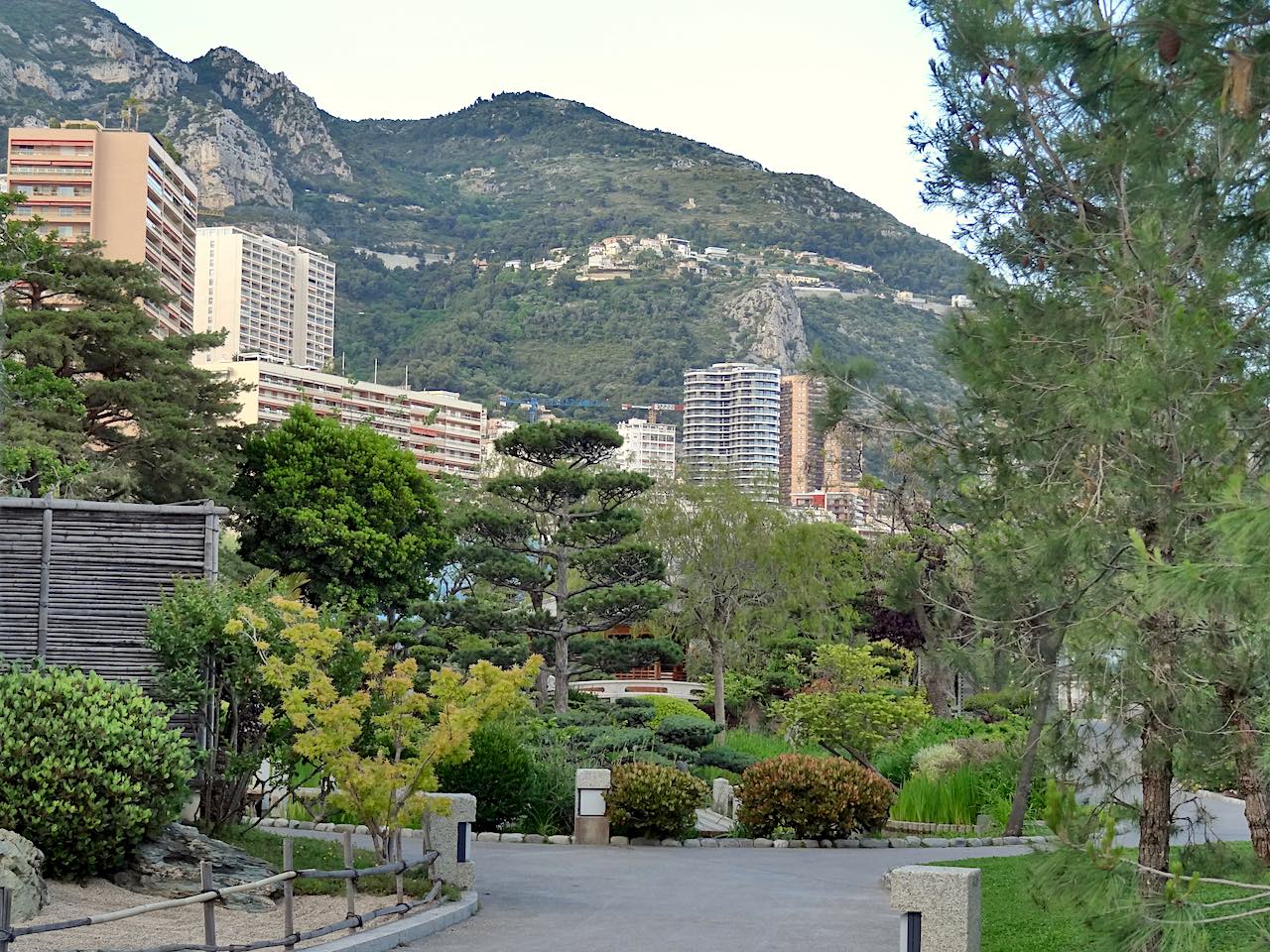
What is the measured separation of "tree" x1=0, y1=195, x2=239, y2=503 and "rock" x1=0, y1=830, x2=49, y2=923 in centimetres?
1702

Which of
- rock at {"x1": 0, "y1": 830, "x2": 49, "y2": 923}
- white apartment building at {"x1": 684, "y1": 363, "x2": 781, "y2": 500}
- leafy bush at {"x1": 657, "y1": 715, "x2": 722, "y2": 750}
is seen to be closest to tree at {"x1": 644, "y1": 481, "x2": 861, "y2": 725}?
leafy bush at {"x1": 657, "y1": 715, "x2": 722, "y2": 750}

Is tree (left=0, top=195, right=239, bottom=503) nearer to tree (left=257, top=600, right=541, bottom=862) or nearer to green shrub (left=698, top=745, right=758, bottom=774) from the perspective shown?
green shrub (left=698, top=745, right=758, bottom=774)

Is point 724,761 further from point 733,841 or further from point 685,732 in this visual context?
point 733,841

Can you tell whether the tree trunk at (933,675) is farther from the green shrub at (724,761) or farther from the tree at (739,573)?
the green shrub at (724,761)

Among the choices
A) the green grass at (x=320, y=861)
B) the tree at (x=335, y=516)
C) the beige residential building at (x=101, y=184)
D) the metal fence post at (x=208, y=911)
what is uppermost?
the beige residential building at (x=101, y=184)

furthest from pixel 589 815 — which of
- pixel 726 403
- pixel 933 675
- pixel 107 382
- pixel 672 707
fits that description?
pixel 726 403

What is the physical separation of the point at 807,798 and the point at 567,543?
35.8ft

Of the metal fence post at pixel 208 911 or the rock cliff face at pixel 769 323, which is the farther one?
the rock cliff face at pixel 769 323

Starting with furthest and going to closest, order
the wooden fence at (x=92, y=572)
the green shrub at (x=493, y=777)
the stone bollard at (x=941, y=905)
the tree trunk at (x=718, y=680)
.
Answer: the tree trunk at (x=718, y=680)
the green shrub at (x=493, y=777)
the wooden fence at (x=92, y=572)
the stone bollard at (x=941, y=905)

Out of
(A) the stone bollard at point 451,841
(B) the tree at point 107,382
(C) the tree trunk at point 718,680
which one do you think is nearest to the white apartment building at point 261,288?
(B) the tree at point 107,382

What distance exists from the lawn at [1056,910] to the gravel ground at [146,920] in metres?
4.43

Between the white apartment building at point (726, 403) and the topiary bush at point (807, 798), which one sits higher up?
the white apartment building at point (726, 403)

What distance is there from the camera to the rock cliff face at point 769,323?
422 ft

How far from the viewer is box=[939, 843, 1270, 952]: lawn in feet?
17.6
